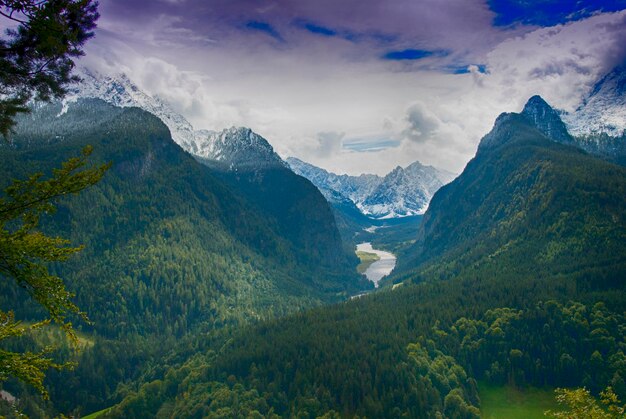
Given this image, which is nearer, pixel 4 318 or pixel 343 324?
pixel 4 318

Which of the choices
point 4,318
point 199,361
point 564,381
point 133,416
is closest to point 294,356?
point 199,361

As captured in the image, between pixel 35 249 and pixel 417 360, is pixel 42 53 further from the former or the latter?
pixel 417 360

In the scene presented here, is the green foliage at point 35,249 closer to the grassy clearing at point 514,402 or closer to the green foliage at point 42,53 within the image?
the green foliage at point 42,53

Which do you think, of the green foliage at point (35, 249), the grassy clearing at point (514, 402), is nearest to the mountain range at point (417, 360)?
the grassy clearing at point (514, 402)

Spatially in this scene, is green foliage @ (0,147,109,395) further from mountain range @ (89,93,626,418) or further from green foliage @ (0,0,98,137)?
mountain range @ (89,93,626,418)

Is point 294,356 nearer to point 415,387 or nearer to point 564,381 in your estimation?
point 415,387

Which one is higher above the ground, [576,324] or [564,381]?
[576,324]
